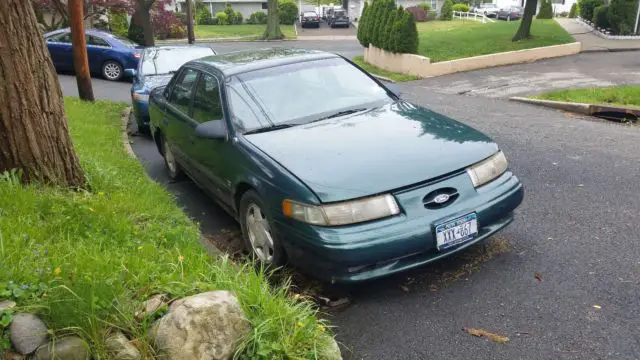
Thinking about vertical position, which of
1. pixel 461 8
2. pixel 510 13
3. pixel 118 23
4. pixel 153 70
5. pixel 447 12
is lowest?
pixel 153 70

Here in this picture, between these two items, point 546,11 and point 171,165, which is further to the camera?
point 546,11

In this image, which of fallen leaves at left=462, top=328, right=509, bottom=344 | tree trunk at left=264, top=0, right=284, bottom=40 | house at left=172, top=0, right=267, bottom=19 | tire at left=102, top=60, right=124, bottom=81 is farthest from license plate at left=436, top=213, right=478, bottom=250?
house at left=172, top=0, right=267, bottom=19

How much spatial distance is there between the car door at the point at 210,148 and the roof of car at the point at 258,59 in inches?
7.2

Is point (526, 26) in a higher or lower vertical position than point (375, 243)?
higher

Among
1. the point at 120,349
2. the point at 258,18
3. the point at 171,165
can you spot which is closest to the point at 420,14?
the point at 258,18

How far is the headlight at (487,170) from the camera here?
394 cm

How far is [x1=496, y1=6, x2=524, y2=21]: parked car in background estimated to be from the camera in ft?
152

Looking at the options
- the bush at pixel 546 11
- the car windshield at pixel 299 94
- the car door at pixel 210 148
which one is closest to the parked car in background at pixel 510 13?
the bush at pixel 546 11

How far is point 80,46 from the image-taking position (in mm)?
10859

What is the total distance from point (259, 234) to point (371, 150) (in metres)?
1.06

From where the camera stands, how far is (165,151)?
7.05 meters

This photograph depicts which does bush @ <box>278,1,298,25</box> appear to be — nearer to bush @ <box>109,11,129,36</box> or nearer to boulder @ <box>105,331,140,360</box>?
bush @ <box>109,11,129,36</box>

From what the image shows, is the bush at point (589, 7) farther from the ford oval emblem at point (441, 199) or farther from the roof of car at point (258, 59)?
the ford oval emblem at point (441, 199)

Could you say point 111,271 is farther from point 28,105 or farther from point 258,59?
point 258,59
